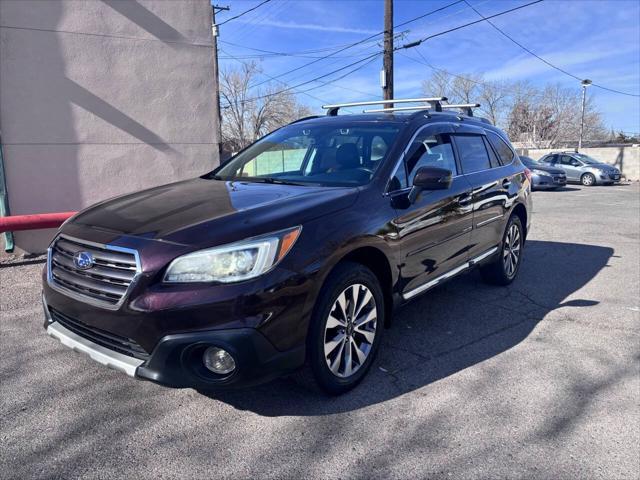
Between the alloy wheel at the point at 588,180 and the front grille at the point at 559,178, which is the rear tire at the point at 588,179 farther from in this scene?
the front grille at the point at 559,178

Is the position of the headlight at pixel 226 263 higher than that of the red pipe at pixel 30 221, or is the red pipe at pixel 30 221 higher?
the headlight at pixel 226 263

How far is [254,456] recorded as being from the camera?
2.65 metres

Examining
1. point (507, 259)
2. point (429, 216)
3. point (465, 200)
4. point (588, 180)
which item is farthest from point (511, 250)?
point (588, 180)

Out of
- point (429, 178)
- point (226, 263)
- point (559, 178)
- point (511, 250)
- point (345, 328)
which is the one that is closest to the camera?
point (226, 263)

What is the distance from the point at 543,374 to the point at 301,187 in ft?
7.19

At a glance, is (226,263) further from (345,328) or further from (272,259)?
(345,328)

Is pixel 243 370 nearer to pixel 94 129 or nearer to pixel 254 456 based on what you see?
pixel 254 456

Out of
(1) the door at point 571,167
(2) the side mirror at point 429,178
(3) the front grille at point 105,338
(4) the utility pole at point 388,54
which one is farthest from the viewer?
(1) the door at point 571,167

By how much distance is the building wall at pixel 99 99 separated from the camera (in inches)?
281

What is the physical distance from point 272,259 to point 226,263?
0.24 meters

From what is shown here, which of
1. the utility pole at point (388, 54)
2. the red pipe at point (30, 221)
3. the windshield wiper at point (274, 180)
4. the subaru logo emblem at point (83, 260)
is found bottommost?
the red pipe at point (30, 221)

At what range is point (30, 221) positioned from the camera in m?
6.77

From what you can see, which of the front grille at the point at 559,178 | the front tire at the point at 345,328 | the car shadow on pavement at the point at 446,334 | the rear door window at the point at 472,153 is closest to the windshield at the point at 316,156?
the front tire at the point at 345,328

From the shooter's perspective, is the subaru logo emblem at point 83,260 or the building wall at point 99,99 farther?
the building wall at point 99,99
